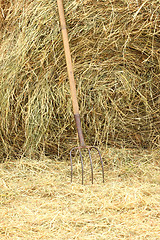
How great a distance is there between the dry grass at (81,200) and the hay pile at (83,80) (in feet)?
0.58

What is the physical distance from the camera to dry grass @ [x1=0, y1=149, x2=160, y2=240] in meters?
1.57

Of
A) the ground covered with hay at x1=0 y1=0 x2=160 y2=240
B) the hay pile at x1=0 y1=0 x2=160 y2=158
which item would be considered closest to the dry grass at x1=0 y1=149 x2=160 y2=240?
the ground covered with hay at x1=0 y1=0 x2=160 y2=240

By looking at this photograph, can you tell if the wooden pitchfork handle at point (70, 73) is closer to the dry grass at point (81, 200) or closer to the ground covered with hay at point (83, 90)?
the ground covered with hay at point (83, 90)

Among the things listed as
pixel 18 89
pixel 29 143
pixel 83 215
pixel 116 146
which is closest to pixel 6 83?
pixel 18 89

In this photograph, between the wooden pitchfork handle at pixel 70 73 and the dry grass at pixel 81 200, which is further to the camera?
the wooden pitchfork handle at pixel 70 73

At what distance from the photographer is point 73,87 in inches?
90.9

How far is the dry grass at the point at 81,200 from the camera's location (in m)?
1.57

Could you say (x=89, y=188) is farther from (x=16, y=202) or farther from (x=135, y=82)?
(x=135, y=82)

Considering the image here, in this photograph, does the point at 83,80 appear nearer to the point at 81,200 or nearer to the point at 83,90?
the point at 83,90

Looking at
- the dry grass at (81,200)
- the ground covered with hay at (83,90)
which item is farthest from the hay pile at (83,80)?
the dry grass at (81,200)

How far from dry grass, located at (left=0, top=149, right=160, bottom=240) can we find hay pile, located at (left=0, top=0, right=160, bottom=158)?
18 cm

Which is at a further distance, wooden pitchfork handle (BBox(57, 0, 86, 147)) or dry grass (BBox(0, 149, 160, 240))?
wooden pitchfork handle (BBox(57, 0, 86, 147))

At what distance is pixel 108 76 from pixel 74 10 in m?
0.49

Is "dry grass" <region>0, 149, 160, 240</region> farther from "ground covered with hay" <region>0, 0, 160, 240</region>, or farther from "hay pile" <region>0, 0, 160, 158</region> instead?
"hay pile" <region>0, 0, 160, 158</region>
